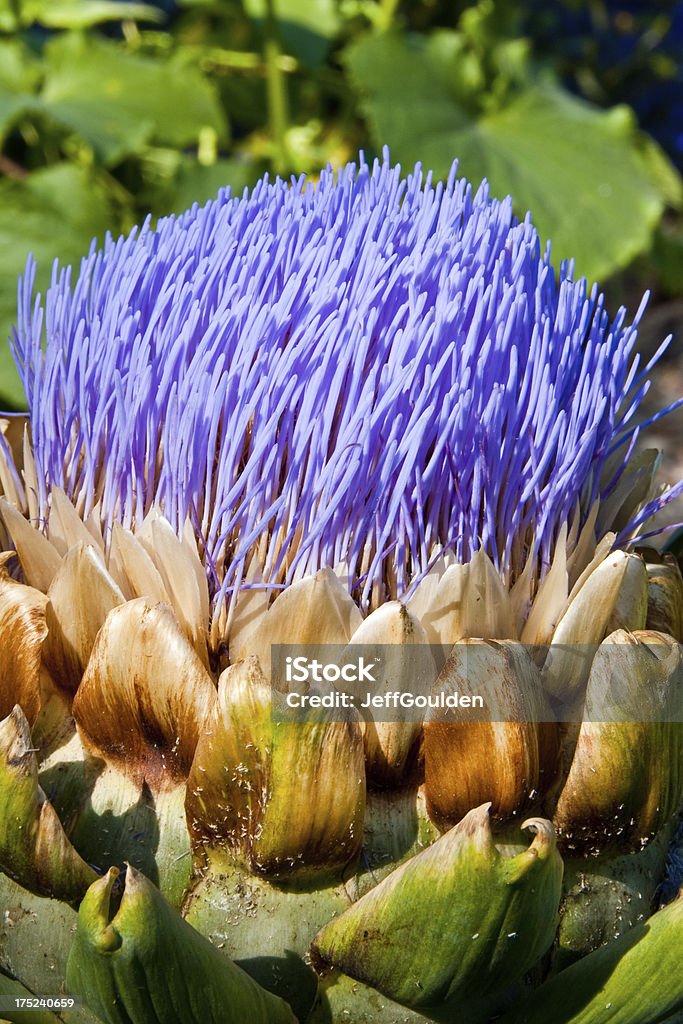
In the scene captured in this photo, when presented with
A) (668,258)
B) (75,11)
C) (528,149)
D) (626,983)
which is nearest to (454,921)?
(626,983)

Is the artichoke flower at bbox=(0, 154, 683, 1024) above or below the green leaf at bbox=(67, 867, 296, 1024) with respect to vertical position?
above

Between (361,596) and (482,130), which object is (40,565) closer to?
(361,596)

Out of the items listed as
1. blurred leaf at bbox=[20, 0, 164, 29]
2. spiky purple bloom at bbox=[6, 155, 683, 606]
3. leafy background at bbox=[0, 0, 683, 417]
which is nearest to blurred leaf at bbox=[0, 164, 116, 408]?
leafy background at bbox=[0, 0, 683, 417]

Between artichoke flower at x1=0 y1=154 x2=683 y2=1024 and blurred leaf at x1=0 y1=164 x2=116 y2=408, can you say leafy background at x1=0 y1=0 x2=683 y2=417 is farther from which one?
artichoke flower at x1=0 y1=154 x2=683 y2=1024

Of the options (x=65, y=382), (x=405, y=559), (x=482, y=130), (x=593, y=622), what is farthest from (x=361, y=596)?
(x=482, y=130)

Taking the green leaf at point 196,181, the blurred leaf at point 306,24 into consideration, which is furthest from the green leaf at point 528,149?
the green leaf at point 196,181

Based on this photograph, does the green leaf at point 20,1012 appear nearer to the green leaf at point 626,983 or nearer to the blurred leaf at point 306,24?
the green leaf at point 626,983
